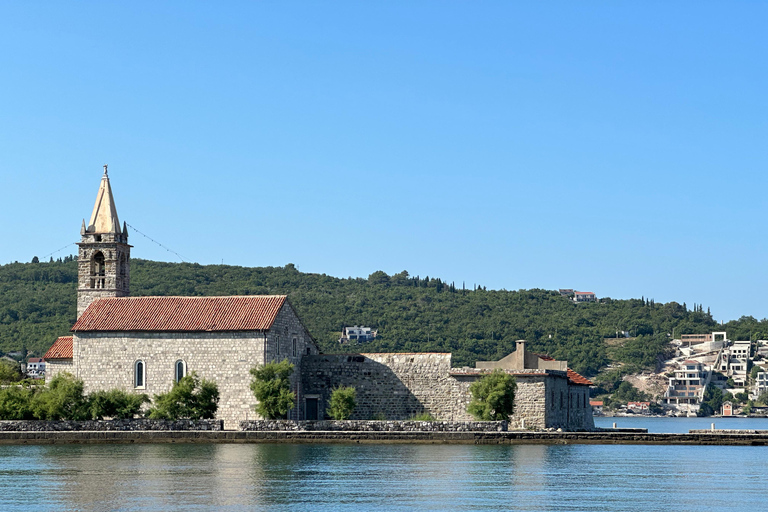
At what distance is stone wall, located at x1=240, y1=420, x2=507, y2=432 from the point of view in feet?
173

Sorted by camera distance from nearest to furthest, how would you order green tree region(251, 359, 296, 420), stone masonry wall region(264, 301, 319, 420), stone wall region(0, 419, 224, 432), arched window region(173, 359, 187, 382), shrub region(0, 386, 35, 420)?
stone wall region(0, 419, 224, 432) → green tree region(251, 359, 296, 420) → shrub region(0, 386, 35, 420) → stone masonry wall region(264, 301, 319, 420) → arched window region(173, 359, 187, 382)

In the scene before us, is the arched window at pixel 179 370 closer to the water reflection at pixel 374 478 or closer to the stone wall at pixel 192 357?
the stone wall at pixel 192 357

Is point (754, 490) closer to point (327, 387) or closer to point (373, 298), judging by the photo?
point (327, 387)

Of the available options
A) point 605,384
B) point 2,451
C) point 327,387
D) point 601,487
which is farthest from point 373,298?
point 601,487

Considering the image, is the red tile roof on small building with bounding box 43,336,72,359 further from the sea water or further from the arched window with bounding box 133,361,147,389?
the sea water

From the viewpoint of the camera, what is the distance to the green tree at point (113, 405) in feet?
182

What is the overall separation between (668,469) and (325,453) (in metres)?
12.9

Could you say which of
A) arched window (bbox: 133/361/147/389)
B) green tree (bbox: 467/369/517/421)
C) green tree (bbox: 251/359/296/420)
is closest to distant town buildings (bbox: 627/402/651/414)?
green tree (bbox: 467/369/517/421)

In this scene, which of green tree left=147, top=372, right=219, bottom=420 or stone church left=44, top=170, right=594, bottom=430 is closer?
green tree left=147, top=372, right=219, bottom=420

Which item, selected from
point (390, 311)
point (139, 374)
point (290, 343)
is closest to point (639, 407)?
point (390, 311)

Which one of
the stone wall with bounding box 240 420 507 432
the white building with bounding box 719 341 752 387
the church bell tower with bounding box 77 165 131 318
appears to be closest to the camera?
the stone wall with bounding box 240 420 507 432

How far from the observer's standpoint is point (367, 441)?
173ft

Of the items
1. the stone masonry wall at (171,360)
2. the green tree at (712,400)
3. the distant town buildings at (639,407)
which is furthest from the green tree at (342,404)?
the green tree at (712,400)

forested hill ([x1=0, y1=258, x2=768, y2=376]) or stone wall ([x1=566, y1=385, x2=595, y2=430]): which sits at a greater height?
forested hill ([x1=0, y1=258, x2=768, y2=376])
